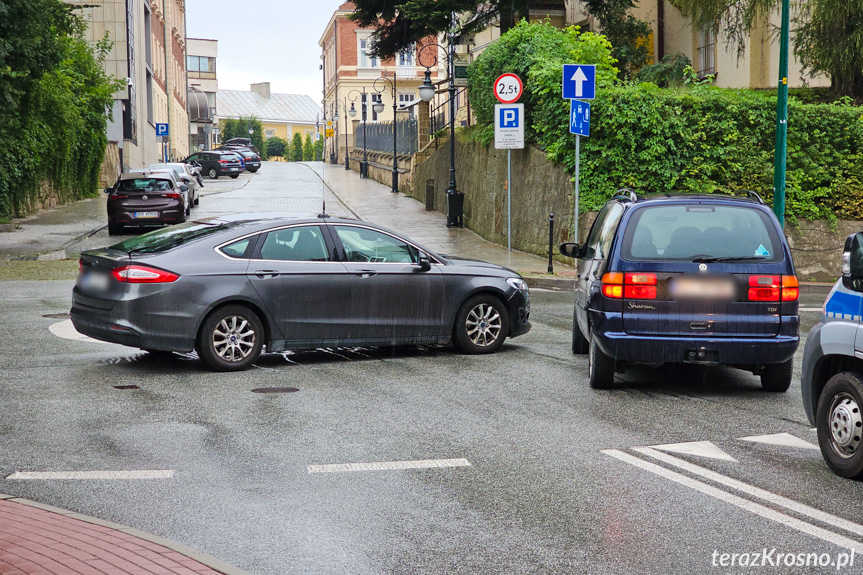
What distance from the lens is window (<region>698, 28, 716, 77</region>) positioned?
30558 mm

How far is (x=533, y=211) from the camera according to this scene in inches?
895

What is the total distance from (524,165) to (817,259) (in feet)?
22.0

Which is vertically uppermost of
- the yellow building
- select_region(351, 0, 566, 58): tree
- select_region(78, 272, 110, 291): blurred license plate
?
the yellow building

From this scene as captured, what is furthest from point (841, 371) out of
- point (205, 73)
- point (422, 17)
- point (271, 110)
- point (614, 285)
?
point (271, 110)

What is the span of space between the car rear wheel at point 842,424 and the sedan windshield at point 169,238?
18.9ft

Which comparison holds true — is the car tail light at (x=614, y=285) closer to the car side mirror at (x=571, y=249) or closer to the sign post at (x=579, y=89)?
the car side mirror at (x=571, y=249)

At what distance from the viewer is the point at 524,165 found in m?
23.2

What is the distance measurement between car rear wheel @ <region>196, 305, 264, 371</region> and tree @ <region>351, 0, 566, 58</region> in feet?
60.2

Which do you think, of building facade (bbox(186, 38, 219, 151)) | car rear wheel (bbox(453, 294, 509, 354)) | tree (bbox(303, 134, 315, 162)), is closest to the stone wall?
car rear wheel (bbox(453, 294, 509, 354))

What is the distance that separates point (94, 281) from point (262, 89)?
433ft

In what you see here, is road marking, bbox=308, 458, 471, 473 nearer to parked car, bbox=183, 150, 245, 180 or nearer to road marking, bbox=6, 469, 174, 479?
road marking, bbox=6, 469, 174, 479

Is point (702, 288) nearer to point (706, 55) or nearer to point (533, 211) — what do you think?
point (533, 211)

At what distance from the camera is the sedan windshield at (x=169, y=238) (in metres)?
9.41

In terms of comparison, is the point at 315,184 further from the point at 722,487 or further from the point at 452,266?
the point at 722,487
